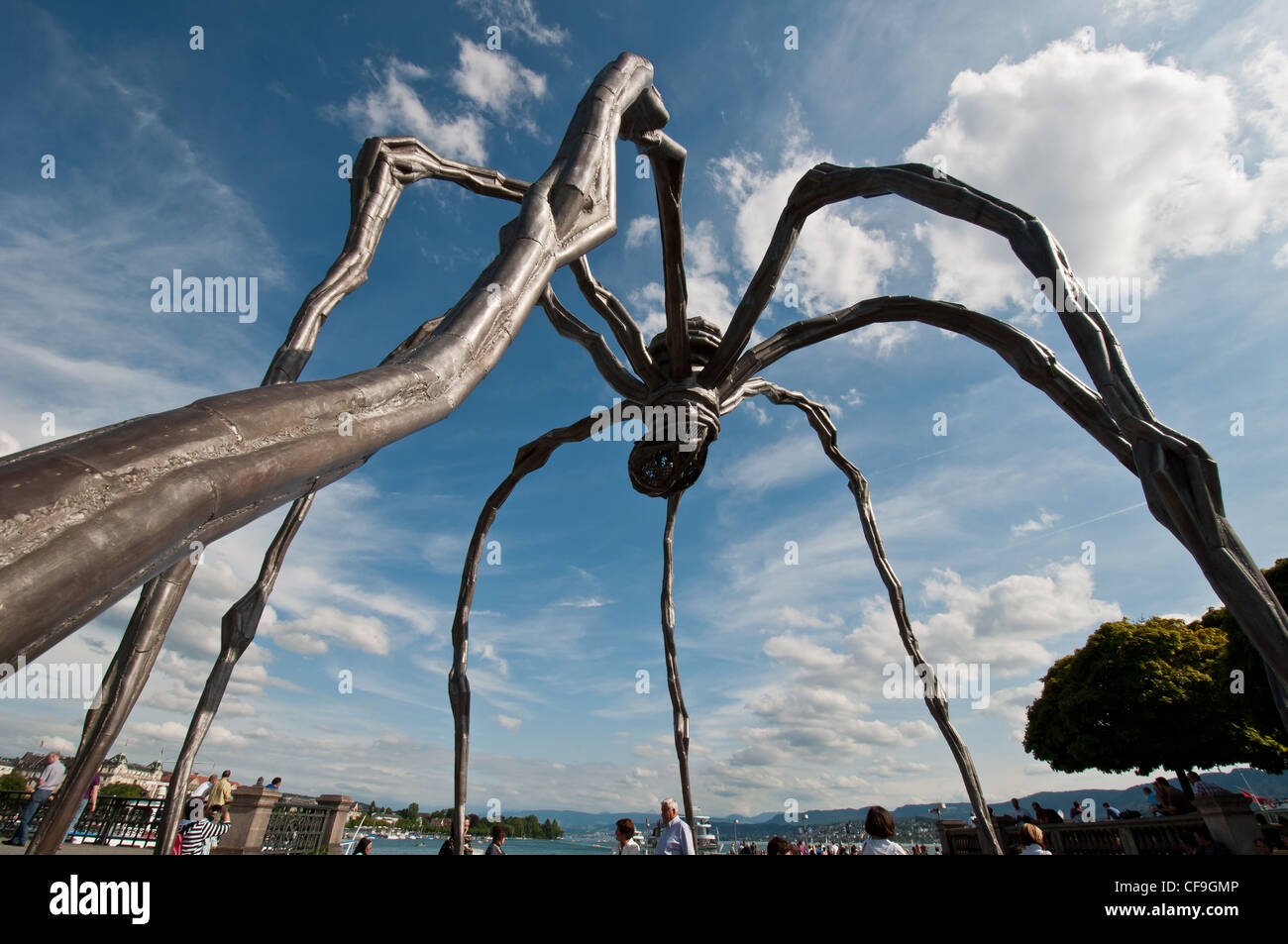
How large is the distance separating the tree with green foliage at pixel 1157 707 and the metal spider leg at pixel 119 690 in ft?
102

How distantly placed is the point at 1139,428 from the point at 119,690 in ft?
20.0

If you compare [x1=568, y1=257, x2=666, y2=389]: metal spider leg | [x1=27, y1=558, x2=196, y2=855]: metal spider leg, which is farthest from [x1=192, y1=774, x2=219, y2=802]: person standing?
[x1=568, y1=257, x2=666, y2=389]: metal spider leg

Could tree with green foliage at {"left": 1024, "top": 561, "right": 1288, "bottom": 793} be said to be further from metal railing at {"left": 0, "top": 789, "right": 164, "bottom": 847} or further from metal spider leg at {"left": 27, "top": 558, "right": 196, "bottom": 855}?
metal railing at {"left": 0, "top": 789, "right": 164, "bottom": 847}

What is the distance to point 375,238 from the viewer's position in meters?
5.18

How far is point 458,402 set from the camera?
2008 mm

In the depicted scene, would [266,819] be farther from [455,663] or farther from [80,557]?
[80,557]

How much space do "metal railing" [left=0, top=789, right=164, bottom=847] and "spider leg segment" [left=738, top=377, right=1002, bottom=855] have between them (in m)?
18.3

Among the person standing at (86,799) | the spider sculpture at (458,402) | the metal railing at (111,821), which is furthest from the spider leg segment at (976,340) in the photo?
the metal railing at (111,821)

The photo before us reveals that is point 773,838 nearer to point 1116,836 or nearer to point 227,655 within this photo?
point 227,655

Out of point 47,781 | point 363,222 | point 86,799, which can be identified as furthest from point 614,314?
point 47,781

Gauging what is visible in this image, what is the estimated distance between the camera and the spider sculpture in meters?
1.07

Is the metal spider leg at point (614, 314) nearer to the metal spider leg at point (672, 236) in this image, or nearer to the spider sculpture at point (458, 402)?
the spider sculpture at point (458, 402)

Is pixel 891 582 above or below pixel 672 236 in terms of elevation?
below
